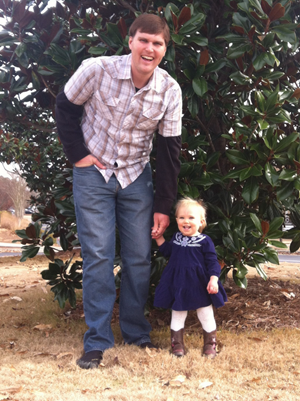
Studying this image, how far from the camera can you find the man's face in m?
3.10

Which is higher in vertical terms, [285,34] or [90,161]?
[285,34]

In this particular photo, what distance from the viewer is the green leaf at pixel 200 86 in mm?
3547

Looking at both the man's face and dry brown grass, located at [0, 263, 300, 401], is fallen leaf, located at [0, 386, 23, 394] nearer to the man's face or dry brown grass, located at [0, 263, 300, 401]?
dry brown grass, located at [0, 263, 300, 401]

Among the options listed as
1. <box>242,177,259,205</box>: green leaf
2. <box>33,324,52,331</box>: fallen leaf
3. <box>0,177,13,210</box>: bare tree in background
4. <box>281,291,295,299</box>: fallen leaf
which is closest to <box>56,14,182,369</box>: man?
<box>242,177,259,205</box>: green leaf

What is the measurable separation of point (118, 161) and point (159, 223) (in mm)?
593

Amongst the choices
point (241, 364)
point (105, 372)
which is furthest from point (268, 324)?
point (105, 372)

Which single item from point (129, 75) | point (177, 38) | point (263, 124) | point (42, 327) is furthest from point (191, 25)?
point (42, 327)

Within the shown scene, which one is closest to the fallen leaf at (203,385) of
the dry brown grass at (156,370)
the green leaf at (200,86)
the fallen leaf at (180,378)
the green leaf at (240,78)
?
the dry brown grass at (156,370)

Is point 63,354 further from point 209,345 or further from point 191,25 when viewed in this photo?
point 191,25

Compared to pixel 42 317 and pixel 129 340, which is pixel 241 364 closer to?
pixel 129 340

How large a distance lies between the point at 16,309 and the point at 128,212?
261 cm

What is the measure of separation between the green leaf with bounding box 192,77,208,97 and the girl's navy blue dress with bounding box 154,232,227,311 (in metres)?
1.15

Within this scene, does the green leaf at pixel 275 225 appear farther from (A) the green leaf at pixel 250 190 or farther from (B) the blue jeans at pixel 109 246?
(B) the blue jeans at pixel 109 246

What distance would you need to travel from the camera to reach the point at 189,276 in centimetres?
343
